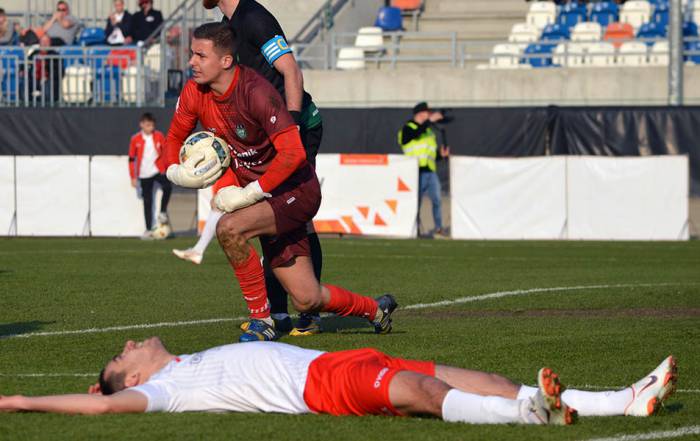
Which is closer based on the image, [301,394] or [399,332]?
[301,394]

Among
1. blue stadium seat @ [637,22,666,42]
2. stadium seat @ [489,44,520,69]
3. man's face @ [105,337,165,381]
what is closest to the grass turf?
man's face @ [105,337,165,381]

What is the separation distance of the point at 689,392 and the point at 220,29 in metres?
3.50

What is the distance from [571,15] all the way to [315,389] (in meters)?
26.8

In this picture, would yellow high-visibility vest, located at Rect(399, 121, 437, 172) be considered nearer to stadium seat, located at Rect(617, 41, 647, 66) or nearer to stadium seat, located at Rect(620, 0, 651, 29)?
stadium seat, located at Rect(617, 41, 647, 66)

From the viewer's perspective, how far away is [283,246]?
27.4 feet

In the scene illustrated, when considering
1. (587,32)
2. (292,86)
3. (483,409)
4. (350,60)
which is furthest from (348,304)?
(587,32)

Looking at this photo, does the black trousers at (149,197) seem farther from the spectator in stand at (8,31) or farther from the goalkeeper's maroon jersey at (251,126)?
the goalkeeper's maroon jersey at (251,126)

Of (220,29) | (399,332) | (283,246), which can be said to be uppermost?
(220,29)

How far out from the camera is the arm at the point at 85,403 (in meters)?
5.81

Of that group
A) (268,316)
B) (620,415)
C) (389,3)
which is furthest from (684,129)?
(620,415)

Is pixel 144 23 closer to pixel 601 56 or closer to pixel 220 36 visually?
pixel 601 56

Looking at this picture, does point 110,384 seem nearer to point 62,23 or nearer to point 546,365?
point 546,365

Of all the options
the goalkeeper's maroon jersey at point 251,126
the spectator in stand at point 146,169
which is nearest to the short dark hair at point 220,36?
the goalkeeper's maroon jersey at point 251,126

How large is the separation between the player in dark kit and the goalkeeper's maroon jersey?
19.6 inches
